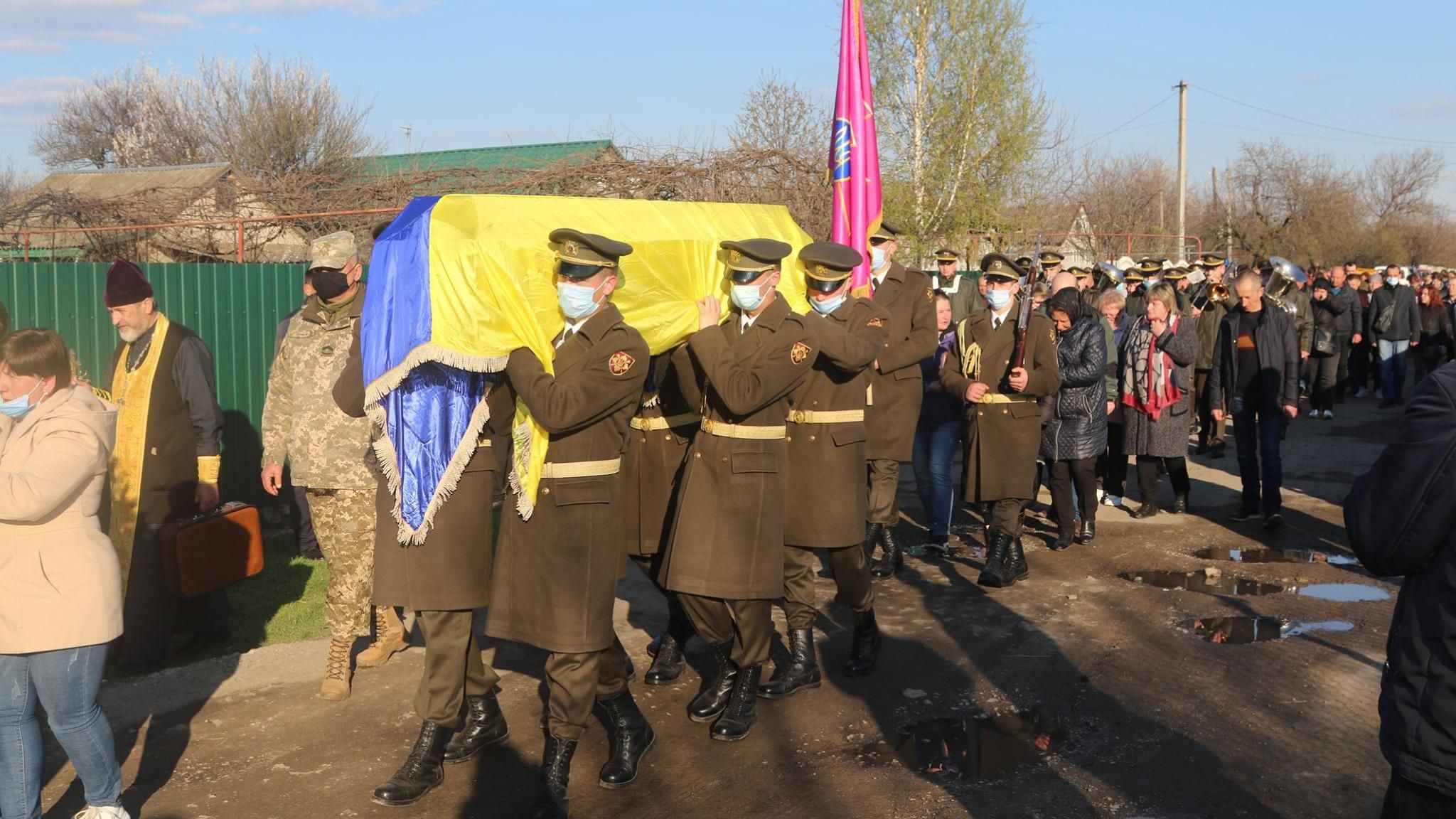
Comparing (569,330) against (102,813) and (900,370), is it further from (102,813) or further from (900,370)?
(900,370)

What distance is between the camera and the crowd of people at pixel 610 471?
14.1 ft

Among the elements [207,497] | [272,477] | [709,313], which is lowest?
[207,497]

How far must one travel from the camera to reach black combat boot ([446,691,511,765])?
5.27 metres

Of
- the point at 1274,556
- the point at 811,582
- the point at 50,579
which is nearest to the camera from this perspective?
the point at 50,579

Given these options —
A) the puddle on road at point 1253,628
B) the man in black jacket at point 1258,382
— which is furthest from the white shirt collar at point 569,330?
the man in black jacket at point 1258,382

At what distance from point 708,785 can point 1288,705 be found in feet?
8.58

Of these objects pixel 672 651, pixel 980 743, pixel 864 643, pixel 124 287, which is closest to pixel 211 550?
pixel 124 287

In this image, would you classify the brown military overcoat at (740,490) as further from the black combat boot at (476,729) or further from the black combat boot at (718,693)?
the black combat boot at (476,729)

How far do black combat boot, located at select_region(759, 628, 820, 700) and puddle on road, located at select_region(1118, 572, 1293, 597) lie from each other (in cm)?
280

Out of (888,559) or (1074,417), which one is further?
(1074,417)

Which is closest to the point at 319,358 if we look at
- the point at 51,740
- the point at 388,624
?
the point at 388,624

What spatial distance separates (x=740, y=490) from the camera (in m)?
5.45

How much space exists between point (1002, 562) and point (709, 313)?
351cm

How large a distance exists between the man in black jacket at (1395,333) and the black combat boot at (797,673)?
14.0m
